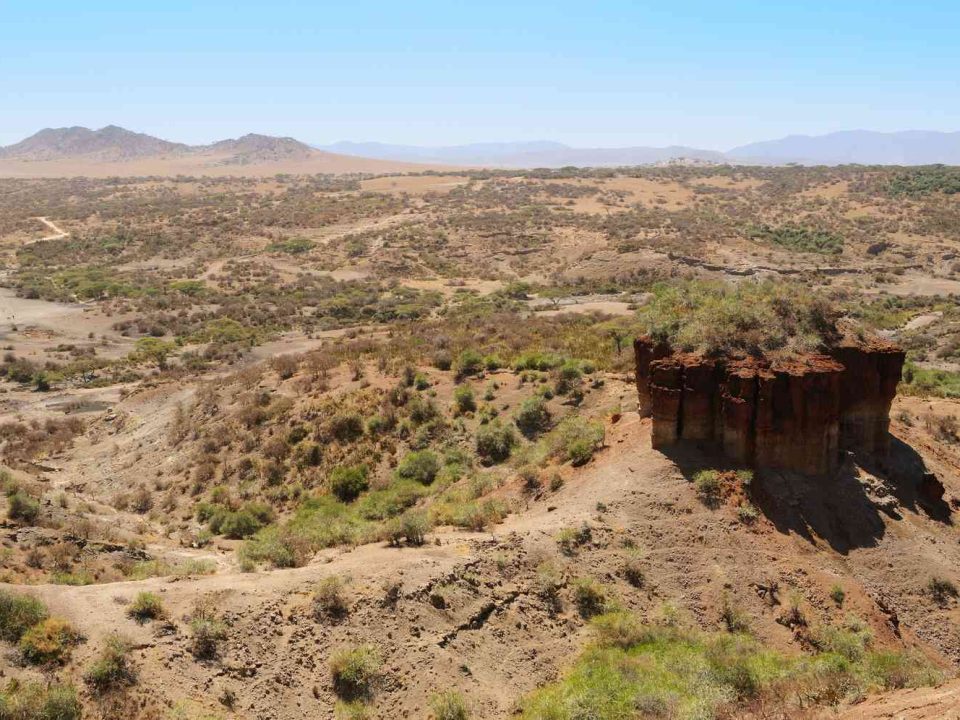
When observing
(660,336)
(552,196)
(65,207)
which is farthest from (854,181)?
(65,207)

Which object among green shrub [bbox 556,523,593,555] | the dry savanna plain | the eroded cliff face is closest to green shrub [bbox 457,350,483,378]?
the dry savanna plain

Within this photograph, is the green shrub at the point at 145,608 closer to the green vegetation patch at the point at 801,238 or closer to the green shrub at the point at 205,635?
the green shrub at the point at 205,635

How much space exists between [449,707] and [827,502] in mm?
8380

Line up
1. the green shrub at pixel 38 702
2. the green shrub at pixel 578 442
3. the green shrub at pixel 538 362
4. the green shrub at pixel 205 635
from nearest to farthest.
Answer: the green shrub at pixel 38 702, the green shrub at pixel 205 635, the green shrub at pixel 578 442, the green shrub at pixel 538 362

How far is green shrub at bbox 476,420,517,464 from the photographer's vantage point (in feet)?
65.3

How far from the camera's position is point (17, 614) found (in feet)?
30.1

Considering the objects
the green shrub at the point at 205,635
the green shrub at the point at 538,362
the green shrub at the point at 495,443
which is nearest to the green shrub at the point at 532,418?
the green shrub at the point at 495,443

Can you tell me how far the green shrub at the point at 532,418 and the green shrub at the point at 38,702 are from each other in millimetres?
13508

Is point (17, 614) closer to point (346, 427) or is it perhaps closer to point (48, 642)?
point (48, 642)

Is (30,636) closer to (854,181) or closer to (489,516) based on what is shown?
(489,516)

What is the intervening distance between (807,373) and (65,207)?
97797mm

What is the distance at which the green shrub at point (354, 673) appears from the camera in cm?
956

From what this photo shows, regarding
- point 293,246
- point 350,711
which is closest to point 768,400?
point 350,711

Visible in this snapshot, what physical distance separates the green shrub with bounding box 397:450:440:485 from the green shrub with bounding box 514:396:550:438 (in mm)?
2614
